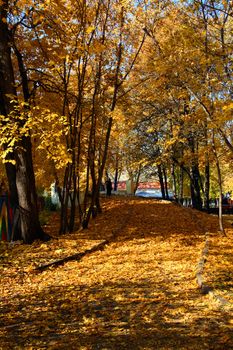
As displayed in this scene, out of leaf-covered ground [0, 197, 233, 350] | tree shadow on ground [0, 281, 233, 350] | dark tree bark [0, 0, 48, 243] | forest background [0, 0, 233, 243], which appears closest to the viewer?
tree shadow on ground [0, 281, 233, 350]

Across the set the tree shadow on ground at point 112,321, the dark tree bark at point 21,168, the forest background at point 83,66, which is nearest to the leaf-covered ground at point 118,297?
the tree shadow on ground at point 112,321

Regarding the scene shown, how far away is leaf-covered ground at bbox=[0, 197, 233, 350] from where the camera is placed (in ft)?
12.3

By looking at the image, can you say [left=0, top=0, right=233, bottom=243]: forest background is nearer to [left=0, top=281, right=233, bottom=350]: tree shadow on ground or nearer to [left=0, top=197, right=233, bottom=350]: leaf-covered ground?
[left=0, top=197, right=233, bottom=350]: leaf-covered ground

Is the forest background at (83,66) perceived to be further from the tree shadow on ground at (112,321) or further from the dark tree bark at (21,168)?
the tree shadow on ground at (112,321)

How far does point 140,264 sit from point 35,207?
406 centimetres

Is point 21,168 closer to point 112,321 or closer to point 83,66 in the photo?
point 83,66

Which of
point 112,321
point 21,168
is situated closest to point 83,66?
point 21,168

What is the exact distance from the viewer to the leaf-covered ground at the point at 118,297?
3.76 meters

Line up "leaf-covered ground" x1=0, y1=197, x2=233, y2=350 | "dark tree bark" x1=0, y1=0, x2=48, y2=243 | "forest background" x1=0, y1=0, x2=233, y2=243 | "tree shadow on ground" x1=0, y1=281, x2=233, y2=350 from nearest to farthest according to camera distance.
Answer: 1. "tree shadow on ground" x1=0, y1=281, x2=233, y2=350
2. "leaf-covered ground" x1=0, y1=197, x2=233, y2=350
3. "forest background" x1=0, y1=0, x2=233, y2=243
4. "dark tree bark" x1=0, y1=0, x2=48, y2=243

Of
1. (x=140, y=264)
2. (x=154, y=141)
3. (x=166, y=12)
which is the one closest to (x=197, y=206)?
(x=154, y=141)

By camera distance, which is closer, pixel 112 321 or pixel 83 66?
pixel 112 321

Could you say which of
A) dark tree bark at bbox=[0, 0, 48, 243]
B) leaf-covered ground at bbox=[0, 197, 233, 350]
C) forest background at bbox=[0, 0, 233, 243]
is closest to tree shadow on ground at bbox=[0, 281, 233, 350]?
leaf-covered ground at bbox=[0, 197, 233, 350]

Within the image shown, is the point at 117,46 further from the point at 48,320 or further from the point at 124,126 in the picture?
the point at 48,320

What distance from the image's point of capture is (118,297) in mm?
5273
